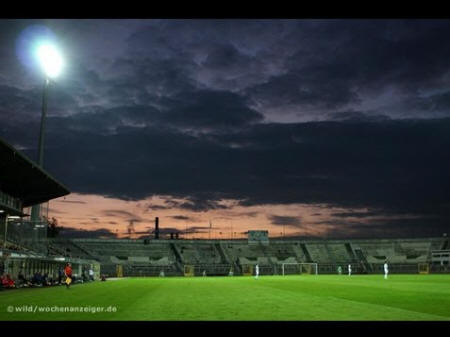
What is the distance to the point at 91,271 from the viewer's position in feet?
159

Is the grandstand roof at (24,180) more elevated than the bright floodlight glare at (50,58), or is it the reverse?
the bright floodlight glare at (50,58)

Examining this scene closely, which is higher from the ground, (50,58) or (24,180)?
(50,58)

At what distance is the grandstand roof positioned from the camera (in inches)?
1255

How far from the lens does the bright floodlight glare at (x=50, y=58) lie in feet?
115

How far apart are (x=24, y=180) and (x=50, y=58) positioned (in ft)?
33.5

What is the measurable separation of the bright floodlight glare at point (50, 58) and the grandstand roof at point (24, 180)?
8287 mm

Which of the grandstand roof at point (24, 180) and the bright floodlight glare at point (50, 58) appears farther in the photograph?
the bright floodlight glare at point (50, 58)

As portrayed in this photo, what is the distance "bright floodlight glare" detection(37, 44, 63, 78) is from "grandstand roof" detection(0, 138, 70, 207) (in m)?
8.29

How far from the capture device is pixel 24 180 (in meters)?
38.1

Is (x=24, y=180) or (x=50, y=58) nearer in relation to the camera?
(x=50, y=58)
